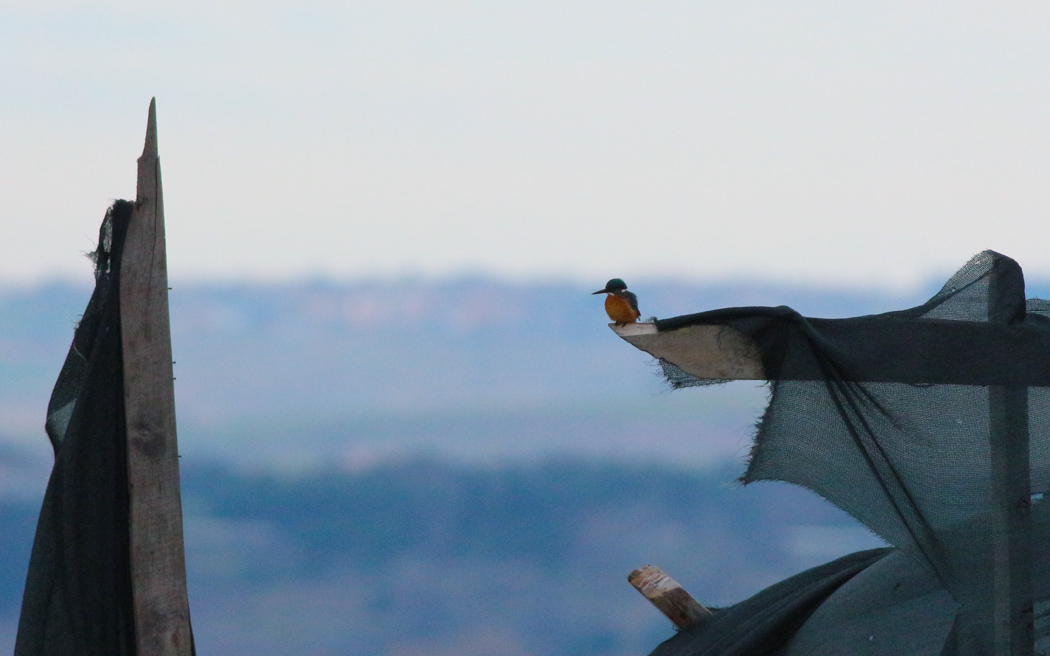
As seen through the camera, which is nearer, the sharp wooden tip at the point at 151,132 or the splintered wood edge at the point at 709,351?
the splintered wood edge at the point at 709,351

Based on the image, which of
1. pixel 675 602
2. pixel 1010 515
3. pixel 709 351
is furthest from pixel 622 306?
pixel 675 602

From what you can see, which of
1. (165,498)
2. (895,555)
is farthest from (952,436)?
(165,498)

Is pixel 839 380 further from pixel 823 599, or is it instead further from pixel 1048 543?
pixel 823 599

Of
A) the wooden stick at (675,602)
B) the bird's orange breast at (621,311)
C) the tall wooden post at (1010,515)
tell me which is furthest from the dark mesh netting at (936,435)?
the wooden stick at (675,602)

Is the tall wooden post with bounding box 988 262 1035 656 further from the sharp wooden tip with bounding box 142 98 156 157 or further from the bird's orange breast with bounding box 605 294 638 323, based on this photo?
the sharp wooden tip with bounding box 142 98 156 157

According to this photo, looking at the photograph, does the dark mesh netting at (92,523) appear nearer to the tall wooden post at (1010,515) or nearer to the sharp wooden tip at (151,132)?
the sharp wooden tip at (151,132)

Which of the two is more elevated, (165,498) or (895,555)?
(165,498)
